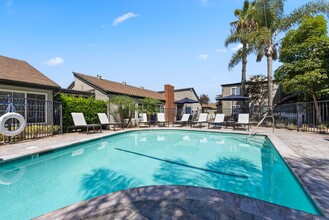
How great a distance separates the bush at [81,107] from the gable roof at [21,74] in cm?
Answer: 117

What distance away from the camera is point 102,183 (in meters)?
4.34

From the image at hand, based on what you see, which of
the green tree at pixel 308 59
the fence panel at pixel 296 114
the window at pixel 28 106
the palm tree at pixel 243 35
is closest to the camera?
the window at pixel 28 106

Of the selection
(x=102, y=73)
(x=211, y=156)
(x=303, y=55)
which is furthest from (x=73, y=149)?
(x=303, y=55)

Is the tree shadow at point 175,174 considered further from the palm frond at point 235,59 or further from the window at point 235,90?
the window at point 235,90

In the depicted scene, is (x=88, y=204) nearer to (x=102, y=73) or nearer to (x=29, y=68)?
(x=29, y=68)

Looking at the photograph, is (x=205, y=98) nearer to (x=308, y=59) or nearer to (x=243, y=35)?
(x=243, y=35)


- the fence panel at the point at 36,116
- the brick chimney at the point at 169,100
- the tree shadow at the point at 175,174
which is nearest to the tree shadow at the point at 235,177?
the tree shadow at the point at 175,174

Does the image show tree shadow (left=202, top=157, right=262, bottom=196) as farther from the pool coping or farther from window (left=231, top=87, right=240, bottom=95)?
window (left=231, top=87, right=240, bottom=95)

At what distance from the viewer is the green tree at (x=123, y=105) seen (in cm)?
1436

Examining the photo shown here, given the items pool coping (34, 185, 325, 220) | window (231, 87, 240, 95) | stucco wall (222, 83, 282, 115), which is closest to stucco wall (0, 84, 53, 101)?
A: pool coping (34, 185, 325, 220)

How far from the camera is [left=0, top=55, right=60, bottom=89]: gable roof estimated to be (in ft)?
32.0

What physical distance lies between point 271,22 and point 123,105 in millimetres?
14088

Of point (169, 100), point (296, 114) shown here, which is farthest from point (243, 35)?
point (169, 100)

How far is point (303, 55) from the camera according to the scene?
42.3 ft
